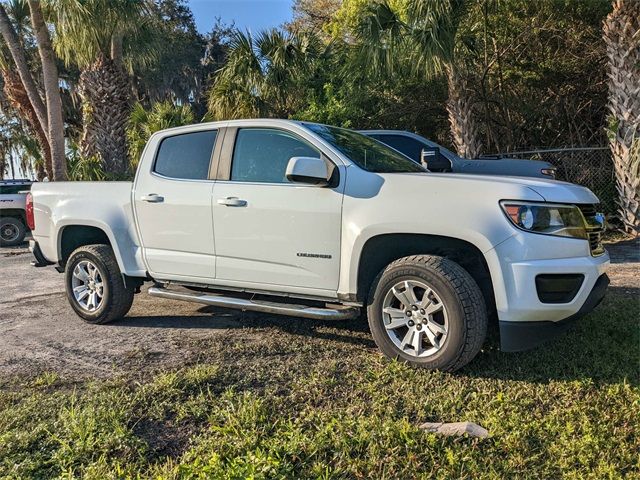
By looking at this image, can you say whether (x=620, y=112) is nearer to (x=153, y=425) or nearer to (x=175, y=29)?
(x=153, y=425)

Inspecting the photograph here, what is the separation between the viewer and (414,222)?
12.4 feet

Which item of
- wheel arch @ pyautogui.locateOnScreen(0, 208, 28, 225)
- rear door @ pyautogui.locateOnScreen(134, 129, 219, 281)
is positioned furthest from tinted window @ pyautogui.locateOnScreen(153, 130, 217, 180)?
wheel arch @ pyautogui.locateOnScreen(0, 208, 28, 225)

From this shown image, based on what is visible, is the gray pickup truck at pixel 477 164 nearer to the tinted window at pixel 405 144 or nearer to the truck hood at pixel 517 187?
the tinted window at pixel 405 144

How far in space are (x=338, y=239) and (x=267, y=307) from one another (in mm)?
854

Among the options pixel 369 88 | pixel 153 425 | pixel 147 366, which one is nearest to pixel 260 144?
pixel 147 366

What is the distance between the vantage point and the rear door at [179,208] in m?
4.75

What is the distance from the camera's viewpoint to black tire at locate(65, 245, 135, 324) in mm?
5316

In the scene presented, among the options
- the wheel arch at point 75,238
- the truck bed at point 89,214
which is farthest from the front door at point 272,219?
the wheel arch at point 75,238

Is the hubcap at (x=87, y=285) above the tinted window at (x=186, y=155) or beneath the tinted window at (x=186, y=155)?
beneath

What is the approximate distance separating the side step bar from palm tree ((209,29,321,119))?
9.19 meters

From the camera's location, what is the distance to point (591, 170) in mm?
10938

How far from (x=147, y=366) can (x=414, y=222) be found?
2317 millimetres

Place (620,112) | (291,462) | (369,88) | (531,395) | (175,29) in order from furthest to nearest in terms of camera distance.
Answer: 1. (175,29)
2. (369,88)
3. (620,112)
4. (531,395)
5. (291,462)

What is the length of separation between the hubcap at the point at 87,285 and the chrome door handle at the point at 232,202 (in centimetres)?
173
